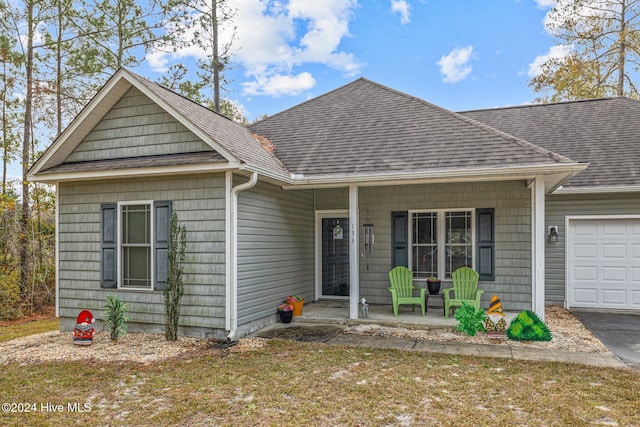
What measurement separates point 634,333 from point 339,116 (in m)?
6.63

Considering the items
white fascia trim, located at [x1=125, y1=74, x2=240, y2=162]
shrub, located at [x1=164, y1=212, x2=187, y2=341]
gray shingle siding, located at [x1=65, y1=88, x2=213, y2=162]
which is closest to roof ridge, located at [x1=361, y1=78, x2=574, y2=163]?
white fascia trim, located at [x1=125, y1=74, x2=240, y2=162]

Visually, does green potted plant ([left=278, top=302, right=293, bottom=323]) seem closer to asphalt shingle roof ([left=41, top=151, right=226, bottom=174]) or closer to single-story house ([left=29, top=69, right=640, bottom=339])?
single-story house ([left=29, top=69, right=640, bottom=339])

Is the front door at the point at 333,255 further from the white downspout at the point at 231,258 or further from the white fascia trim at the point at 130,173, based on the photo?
the white fascia trim at the point at 130,173

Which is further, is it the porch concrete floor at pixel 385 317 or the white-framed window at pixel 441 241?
the white-framed window at pixel 441 241

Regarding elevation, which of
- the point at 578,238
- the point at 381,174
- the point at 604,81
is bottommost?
the point at 578,238

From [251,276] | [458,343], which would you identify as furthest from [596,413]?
[251,276]

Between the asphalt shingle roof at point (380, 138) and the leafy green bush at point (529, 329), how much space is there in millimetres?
2208

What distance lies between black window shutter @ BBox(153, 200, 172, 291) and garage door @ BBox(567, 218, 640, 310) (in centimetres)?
793

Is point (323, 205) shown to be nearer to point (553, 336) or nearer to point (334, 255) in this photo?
point (334, 255)

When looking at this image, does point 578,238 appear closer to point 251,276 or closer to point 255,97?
point 251,276

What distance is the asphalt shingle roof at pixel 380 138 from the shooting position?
6754 mm

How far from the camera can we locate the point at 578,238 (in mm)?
8875

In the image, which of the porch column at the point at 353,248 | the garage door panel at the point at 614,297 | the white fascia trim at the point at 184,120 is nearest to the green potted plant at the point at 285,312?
the porch column at the point at 353,248

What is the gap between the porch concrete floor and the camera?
6.82 m
